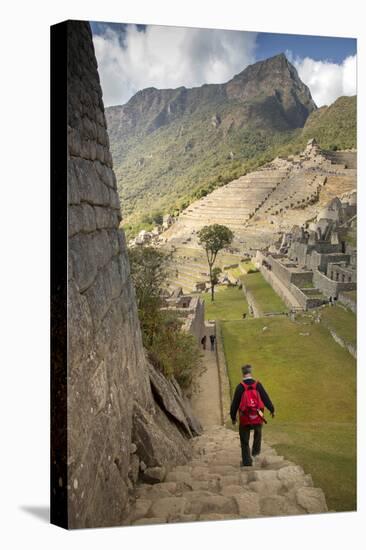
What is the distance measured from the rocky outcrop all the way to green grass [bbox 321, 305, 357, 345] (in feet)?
9.01

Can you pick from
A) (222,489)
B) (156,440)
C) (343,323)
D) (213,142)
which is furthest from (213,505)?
(213,142)

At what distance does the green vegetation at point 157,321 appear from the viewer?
8.59 m

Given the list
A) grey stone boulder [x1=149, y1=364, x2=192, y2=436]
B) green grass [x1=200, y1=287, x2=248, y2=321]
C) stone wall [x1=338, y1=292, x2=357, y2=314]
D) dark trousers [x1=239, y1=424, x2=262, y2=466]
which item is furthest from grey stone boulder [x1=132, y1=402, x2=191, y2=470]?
stone wall [x1=338, y1=292, x2=357, y2=314]

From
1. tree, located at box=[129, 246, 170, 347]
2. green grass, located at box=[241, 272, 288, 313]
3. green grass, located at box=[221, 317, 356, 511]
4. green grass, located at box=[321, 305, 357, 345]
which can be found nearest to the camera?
green grass, located at box=[221, 317, 356, 511]

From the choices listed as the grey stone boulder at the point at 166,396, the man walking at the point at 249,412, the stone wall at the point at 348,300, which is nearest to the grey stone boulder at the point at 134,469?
the grey stone boulder at the point at 166,396

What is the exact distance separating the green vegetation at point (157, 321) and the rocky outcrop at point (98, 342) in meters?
0.91

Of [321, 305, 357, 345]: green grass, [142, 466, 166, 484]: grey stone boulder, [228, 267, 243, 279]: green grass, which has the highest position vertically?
[228, 267, 243, 279]: green grass

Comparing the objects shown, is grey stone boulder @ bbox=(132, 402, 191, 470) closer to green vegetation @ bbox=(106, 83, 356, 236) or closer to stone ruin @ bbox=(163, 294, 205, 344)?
stone ruin @ bbox=(163, 294, 205, 344)

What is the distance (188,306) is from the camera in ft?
29.8

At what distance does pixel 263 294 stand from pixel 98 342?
3.96m

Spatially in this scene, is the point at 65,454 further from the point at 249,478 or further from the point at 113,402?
the point at 249,478

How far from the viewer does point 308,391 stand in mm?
8891

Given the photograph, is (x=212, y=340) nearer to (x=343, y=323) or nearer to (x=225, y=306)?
(x=225, y=306)

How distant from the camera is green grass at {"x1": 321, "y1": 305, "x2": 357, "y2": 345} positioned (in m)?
9.09
